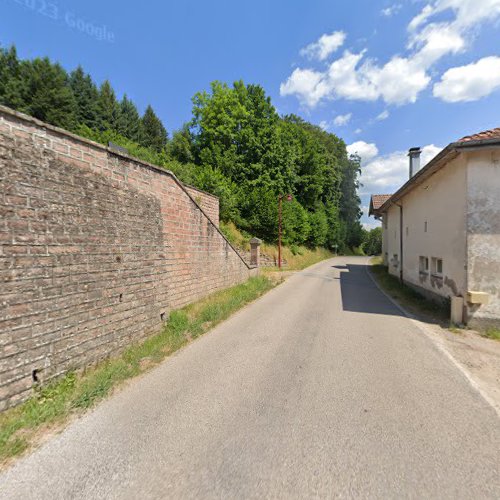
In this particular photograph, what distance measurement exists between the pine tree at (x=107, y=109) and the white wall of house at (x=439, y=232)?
39984 millimetres

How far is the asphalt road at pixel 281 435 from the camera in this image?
2154mm

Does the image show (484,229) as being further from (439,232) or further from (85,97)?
(85,97)

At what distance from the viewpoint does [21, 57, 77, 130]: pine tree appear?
29848 millimetres

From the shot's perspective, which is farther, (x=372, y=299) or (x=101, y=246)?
(x=372, y=299)

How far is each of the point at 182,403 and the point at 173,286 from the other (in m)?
3.69

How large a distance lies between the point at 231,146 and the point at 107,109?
83.8 feet

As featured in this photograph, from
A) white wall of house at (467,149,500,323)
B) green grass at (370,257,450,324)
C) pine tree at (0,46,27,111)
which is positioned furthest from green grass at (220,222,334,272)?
pine tree at (0,46,27,111)

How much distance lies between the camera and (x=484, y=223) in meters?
6.20

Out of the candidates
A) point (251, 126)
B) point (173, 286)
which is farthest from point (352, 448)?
point (251, 126)

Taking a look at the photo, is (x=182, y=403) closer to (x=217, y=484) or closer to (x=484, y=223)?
(x=217, y=484)

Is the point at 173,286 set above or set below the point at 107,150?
below

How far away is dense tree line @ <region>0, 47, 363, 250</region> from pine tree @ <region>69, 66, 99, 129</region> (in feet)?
0.42

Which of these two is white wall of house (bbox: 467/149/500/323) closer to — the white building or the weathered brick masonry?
the white building

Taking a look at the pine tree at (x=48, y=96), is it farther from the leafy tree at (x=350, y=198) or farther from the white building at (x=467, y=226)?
the leafy tree at (x=350, y=198)
